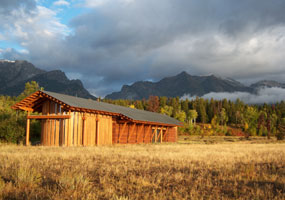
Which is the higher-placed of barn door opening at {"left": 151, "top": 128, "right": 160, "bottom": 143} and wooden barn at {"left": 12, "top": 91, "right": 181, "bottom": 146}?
wooden barn at {"left": 12, "top": 91, "right": 181, "bottom": 146}

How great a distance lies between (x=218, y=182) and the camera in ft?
24.8

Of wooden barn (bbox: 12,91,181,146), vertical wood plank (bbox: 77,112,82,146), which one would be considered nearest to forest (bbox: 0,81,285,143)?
wooden barn (bbox: 12,91,181,146)

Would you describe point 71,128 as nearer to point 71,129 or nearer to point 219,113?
point 71,129

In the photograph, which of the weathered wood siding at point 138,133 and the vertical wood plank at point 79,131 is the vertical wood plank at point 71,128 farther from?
the weathered wood siding at point 138,133

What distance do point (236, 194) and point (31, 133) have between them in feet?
104

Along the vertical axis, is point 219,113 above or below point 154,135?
above

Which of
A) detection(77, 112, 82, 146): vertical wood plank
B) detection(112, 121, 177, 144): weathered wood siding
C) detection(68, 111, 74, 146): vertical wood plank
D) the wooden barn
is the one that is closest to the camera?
detection(68, 111, 74, 146): vertical wood plank

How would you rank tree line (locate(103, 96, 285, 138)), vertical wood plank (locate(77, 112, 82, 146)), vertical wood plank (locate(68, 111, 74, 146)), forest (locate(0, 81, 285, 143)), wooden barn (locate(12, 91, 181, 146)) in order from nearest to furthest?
vertical wood plank (locate(68, 111, 74, 146)) < wooden barn (locate(12, 91, 181, 146)) < vertical wood plank (locate(77, 112, 82, 146)) < forest (locate(0, 81, 285, 143)) < tree line (locate(103, 96, 285, 138))

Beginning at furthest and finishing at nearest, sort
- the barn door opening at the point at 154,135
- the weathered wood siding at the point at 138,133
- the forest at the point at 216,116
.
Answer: the forest at the point at 216,116
the barn door opening at the point at 154,135
the weathered wood siding at the point at 138,133

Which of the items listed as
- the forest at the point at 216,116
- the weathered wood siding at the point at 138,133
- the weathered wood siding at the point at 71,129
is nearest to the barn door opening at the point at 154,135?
the weathered wood siding at the point at 138,133

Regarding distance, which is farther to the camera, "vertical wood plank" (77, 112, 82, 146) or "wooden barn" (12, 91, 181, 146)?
"vertical wood plank" (77, 112, 82, 146)

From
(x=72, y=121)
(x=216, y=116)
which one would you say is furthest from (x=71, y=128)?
(x=216, y=116)

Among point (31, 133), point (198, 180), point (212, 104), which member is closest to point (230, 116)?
point (212, 104)

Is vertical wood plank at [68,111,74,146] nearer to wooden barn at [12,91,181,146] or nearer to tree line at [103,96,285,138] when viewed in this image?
wooden barn at [12,91,181,146]
